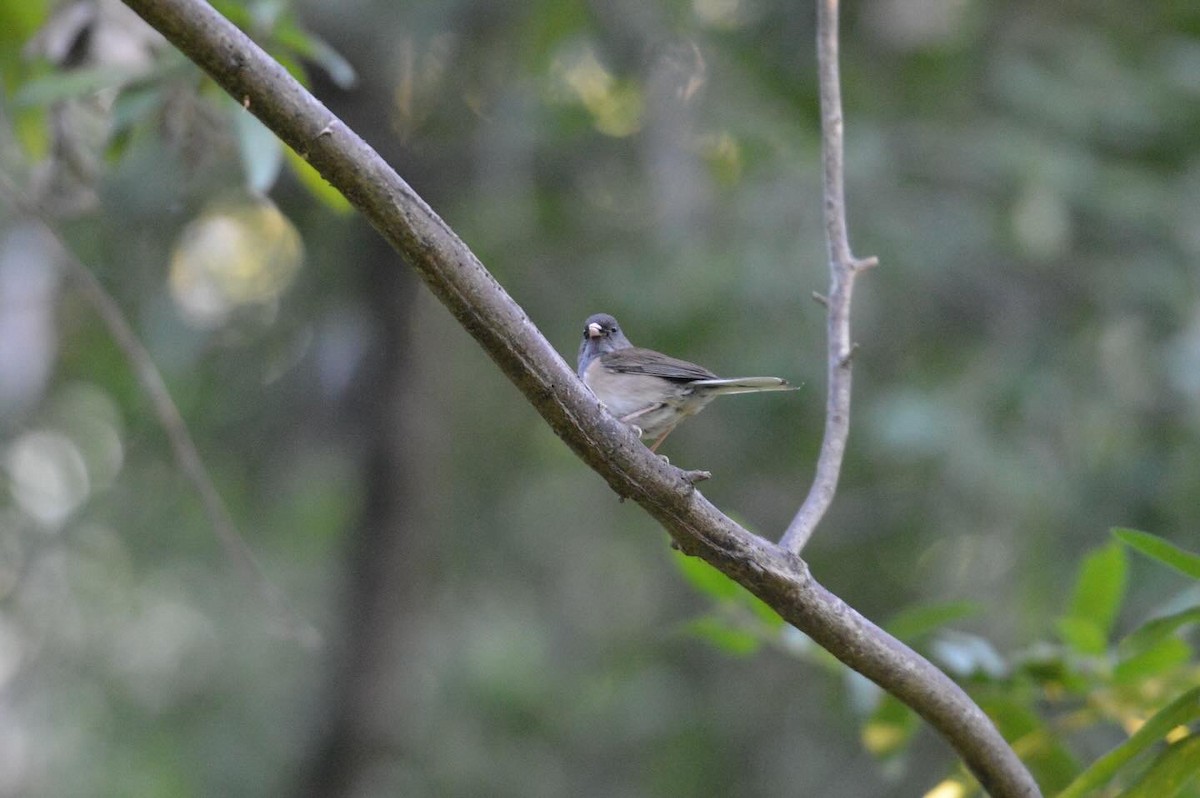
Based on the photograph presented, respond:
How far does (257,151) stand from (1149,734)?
2165 millimetres

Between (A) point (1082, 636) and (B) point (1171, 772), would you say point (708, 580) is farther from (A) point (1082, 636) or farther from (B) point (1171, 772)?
(B) point (1171, 772)

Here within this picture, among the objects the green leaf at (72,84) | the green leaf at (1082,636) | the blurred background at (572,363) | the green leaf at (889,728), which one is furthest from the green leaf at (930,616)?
the blurred background at (572,363)

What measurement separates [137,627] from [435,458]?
12.2 ft

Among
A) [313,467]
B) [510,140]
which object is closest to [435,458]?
[313,467]

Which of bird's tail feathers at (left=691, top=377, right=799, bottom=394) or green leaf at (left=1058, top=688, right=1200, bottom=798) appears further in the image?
bird's tail feathers at (left=691, top=377, right=799, bottom=394)

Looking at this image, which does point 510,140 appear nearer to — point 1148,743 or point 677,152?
point 677,152

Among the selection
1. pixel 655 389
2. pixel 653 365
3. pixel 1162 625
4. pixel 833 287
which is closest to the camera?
pixel 1162 625

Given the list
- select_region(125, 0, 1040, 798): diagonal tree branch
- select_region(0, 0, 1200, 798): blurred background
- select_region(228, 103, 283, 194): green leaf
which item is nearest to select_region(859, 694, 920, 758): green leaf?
select_region(125, 0, 1040, 798): diagonal tree branch

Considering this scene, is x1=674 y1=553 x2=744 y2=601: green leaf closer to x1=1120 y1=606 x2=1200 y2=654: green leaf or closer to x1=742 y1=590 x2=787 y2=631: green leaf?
x1=742 y1=590 x2=787 y2=631: green leaf

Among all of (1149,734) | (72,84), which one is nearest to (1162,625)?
(1149,734)

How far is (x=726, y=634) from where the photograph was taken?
274cm

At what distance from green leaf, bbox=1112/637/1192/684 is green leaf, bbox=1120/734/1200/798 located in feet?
1.83

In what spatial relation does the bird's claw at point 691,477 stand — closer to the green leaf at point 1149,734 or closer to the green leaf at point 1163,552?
the green leaf at point 1163,552

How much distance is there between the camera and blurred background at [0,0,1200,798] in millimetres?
6141
